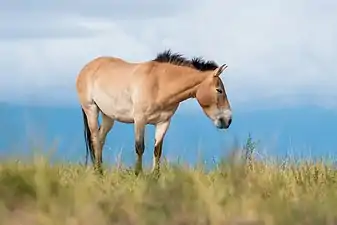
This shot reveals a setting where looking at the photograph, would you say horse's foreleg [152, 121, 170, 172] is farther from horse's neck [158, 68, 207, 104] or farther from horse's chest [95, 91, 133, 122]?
horse's chest [95, 91, 133, 122]

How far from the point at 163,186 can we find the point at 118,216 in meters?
0.86

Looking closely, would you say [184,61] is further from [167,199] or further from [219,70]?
[167,199]

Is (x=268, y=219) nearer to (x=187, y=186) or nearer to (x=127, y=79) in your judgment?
(x=187, y=186)

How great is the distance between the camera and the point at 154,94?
13.1m

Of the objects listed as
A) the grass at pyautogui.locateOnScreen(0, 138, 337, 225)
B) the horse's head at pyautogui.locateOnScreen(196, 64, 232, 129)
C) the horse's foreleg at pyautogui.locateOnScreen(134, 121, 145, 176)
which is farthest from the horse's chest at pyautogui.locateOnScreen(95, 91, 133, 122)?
the grass at pyautogui.locateOnScreen(0, 138, 337, 225)

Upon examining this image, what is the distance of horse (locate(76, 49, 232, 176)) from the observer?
507 inches

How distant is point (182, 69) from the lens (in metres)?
13.3

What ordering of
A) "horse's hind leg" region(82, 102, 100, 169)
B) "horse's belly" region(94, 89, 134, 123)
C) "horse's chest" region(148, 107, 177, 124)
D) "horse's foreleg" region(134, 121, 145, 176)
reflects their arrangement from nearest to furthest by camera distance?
"horse's foreleg" region(134, 121, 145, 176)
"horse's chest" region(148, 107, 177, 124)
"horse's belly" region(94, 89, 134, 123)
"horse's hind leg" region(82, 102, 100, 169)

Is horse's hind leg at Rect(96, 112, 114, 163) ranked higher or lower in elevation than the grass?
lower

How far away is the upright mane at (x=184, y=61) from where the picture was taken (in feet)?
43.7

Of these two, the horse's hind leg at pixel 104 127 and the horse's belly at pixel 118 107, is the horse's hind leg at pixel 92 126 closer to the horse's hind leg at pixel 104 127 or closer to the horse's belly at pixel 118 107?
the horse's hind leg at pixel 104 127

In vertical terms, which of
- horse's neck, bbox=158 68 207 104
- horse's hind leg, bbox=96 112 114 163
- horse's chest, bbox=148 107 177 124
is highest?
horse's neck, bbox=158 68 207 104

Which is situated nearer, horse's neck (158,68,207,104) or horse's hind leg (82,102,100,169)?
horse's neck (158,68,207,104)

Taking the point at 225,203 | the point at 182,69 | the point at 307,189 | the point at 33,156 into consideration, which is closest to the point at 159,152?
the point at 182,69
